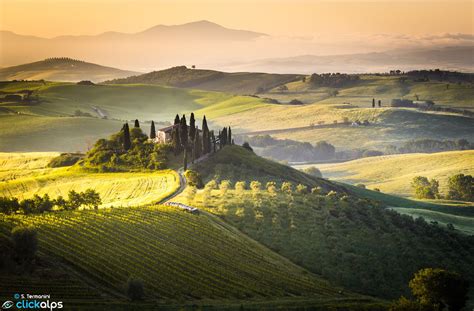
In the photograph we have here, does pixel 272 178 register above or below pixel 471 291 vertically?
above

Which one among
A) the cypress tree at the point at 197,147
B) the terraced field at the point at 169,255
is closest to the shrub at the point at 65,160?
the cypress tree at the point at 197,147

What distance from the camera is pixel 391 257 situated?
3265 inches

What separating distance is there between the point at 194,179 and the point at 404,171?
10085cm

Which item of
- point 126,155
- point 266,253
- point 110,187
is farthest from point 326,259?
point 126,155

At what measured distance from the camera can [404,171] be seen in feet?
620

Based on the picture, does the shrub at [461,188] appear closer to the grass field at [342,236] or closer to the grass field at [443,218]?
the grass field at [443,218]

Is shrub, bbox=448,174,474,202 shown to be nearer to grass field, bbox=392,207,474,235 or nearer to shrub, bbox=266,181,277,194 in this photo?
grass field, bbox=392,207,474,235

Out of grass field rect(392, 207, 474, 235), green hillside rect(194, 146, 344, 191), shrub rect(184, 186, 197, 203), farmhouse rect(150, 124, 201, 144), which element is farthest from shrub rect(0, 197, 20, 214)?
grass field rect(392, 207, 474, 235)

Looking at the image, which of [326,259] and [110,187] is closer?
[326,259]

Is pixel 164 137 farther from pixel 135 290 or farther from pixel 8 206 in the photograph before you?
pixel 135 290

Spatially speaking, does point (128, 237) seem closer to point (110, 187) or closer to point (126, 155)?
point (110, 187)

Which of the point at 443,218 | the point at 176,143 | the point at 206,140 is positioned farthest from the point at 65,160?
the point at 443,218

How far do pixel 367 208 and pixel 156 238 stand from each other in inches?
1586

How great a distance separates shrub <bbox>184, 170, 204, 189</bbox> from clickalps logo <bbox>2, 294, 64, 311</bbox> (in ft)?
168
